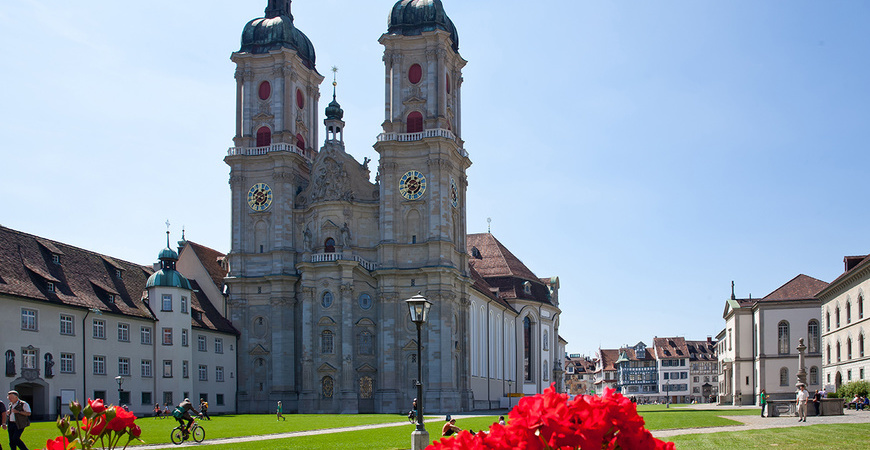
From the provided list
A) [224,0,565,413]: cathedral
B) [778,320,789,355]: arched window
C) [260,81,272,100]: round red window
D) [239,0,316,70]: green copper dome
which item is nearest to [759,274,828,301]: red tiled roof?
[778,320,789,355]: arched window

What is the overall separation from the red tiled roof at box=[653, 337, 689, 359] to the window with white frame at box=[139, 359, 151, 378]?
404 ft

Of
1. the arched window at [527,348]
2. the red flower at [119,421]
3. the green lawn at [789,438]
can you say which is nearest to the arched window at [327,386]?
the arched window at [527,348]

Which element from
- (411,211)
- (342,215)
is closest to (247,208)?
(342,215)

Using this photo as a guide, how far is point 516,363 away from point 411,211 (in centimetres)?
3137

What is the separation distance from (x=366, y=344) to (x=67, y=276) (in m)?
24.1

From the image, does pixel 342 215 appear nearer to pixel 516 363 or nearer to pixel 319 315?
pixel 319 315

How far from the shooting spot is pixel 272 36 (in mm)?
81250

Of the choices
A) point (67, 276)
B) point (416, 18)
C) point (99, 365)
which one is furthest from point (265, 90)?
point (99, 365)

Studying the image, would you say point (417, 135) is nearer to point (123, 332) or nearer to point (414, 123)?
point (414, 123)

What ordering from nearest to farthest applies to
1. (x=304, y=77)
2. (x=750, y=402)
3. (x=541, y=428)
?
(x=541, y=428)
(x=304, y=77)
(x=750, y=402)

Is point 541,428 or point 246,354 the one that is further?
point 246,354

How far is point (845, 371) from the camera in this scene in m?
62.8

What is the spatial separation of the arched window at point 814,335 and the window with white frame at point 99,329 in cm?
6080

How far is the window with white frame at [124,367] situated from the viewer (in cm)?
6159
